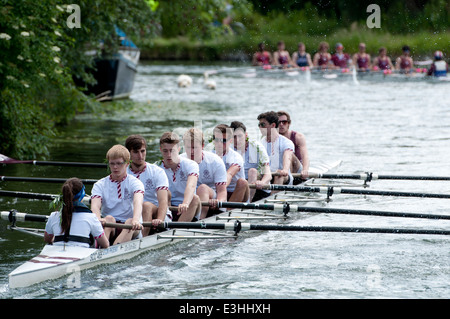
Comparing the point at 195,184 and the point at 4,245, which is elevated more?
the point at 195,184

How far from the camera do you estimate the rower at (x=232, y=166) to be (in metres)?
9.99

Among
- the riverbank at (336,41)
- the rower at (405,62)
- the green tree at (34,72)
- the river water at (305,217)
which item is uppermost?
the riverbank at (336,41)

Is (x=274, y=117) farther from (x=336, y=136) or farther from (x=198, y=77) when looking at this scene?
(x=198, y=77)

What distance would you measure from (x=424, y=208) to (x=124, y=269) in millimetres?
5656

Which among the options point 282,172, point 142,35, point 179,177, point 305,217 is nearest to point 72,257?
point 179,177

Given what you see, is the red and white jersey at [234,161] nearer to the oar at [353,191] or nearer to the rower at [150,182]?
the oar at [353,191]

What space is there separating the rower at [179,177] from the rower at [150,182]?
30 cm

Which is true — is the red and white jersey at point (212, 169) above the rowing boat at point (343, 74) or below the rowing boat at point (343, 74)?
below

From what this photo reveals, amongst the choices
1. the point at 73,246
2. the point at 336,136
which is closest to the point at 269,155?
the point at 73,246

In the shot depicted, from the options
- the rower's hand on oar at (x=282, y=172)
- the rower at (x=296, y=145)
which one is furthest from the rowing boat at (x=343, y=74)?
the rower's hand on oar at (x=282, y=172)

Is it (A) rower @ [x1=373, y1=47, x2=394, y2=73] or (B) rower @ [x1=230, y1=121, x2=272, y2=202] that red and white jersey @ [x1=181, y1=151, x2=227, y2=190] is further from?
(A) rower @ [x1=373, y1=47, x2=394, y2=73]

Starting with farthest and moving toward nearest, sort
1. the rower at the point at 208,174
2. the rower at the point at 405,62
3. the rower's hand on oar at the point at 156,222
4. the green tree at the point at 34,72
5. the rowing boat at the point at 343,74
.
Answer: the rowing boat at the point at 343,74 < the rower at the point at 405,62 < the green tree at the point at 34,72 < the rower at the point at 208,174 < the rower's hand on oar at the point at 156,222

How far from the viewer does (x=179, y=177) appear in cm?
915

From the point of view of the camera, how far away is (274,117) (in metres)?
11.0
